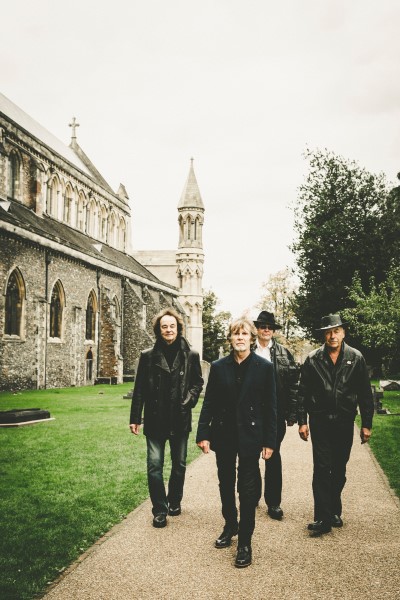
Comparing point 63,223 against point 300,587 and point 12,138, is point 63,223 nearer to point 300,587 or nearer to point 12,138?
point 12,138

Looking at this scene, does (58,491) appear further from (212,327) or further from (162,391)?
(212,327)

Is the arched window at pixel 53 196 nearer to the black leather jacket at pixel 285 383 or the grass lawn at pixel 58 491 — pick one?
the grass lawn at pixel 58 491

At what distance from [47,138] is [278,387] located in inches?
1405

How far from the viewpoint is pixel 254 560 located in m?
4.58

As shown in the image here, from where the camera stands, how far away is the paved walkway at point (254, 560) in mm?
3961

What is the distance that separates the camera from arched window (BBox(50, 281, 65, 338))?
28156 mm

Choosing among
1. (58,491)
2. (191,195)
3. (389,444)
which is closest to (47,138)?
(191,195)

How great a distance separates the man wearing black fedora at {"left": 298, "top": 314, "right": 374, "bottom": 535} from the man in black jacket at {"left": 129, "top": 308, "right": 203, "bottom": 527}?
3.56 feet

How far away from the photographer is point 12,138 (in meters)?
28.9

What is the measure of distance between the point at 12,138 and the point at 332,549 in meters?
27.7

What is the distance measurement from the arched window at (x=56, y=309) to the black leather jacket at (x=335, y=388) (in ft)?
77.1

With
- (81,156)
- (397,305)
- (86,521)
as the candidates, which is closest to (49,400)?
(397,305)

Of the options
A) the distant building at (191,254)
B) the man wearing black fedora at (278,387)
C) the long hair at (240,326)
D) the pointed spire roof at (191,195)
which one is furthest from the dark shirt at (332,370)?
the pointed spire roof at (191,195)

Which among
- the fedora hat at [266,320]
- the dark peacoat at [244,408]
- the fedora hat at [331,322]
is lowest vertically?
the dark peacoat at [244,408]
